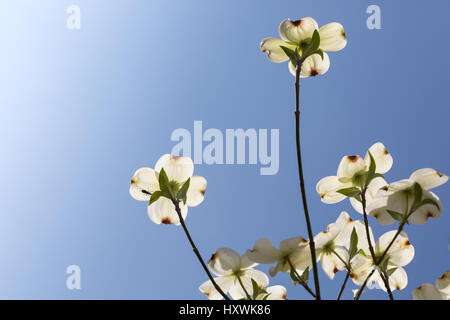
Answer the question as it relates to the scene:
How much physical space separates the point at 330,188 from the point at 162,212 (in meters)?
0.16

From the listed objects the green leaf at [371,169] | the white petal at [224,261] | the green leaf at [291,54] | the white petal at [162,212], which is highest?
the green leaf at [291,54]

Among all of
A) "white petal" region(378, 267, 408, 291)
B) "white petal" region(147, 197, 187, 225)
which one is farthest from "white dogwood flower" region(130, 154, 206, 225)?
"white petal" region(378, 267, 408, 291)

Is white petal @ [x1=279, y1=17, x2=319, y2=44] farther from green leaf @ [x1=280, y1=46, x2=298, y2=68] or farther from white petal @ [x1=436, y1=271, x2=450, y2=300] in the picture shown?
white petal @ [x1=436, y1=271, x2=450, y2=300]

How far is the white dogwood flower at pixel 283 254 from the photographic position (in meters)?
0.38

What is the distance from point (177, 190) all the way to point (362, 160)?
17 centimetres

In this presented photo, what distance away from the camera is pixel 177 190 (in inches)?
16.0

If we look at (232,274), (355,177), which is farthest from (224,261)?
(355,177)

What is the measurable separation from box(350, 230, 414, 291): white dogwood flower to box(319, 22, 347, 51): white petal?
0.62ft

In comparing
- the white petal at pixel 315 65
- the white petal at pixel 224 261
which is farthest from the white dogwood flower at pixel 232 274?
the white petal at pixel 315 65

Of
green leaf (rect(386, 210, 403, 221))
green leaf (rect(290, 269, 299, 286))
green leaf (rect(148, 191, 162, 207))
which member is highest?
green leaf (rect(148, 191, 162, 207))

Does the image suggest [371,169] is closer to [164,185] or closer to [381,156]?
[381,156]

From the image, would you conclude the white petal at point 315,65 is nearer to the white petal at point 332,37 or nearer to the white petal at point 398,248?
the white petal at point 332,37

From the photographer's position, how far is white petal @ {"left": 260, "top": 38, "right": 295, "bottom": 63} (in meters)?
0.44
